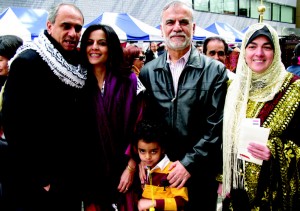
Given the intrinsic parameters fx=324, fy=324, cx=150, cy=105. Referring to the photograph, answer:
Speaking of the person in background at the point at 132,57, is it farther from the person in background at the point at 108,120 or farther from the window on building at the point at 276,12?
the window on building at the point at 276,12

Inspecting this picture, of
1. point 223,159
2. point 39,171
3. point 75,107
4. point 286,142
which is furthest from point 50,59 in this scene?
point 286,142

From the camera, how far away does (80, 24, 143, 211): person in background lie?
2.47 meters

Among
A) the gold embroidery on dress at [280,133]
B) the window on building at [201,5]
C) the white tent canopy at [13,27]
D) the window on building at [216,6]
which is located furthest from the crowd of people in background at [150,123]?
the window on building at [216,6]

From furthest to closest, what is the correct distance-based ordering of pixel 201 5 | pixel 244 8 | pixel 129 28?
pixel 244 8, pixel 201 5, pixel 129 28

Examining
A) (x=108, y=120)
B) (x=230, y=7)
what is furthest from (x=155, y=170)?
(x=230, y=7)

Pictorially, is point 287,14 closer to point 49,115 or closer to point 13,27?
point 13,27

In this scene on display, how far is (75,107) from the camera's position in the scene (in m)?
2.58

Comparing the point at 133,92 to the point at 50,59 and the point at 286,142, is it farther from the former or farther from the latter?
the point at 286,142

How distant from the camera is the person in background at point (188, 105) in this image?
7.91ft

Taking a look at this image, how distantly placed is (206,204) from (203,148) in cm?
A: 54

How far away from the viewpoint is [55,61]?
2457 mm

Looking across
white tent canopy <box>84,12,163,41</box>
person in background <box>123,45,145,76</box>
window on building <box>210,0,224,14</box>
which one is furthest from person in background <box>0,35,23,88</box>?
window on building <box>210,0,224,14</box>

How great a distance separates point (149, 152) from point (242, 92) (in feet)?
2.73

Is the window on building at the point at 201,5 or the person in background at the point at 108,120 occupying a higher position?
the window on building at the point at 201,5
